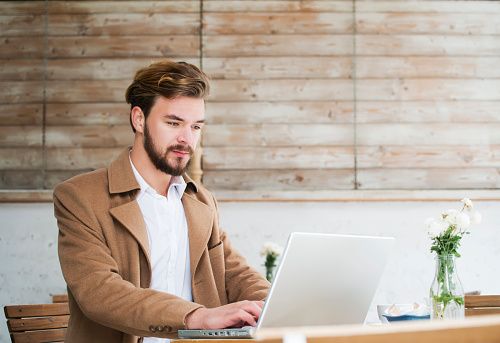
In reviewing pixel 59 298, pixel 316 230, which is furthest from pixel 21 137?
pixel 316 230

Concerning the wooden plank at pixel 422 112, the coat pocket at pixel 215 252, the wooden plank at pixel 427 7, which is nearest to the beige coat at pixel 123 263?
the coat pocket at pixel 215 252

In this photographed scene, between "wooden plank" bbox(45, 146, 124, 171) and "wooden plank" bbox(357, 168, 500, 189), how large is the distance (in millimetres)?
1621

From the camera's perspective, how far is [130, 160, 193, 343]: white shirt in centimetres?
175

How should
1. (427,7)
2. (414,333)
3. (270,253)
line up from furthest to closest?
(427,7), (270,253), (414,333)

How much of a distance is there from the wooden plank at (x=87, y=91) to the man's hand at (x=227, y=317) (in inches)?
99.4

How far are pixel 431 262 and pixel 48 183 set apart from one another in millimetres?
2467

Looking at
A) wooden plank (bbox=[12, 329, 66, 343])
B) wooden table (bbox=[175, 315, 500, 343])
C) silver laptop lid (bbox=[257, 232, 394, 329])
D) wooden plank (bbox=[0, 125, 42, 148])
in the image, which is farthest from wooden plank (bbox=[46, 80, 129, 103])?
wooden table (bbox=[175, 315, 500, 343])

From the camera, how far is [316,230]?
3.43 meters

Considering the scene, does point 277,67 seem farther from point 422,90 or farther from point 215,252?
point 215,252

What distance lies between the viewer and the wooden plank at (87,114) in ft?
11.7

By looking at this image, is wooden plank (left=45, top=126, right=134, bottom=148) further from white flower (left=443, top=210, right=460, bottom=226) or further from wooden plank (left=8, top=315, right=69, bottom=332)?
white flower (left=443, top=210, right=460, bottom=226)

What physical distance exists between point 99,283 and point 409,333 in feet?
3.45

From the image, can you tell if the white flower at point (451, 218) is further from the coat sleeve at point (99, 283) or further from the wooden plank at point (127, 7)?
the wooden plank at point (127, 7)

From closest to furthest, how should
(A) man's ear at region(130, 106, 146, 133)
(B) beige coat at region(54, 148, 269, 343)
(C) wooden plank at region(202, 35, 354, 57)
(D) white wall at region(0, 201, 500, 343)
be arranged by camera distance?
(B) beige coat at region(54, 148, 269, 343) < (A) man's ear at region(130, 106, 146, 133) < (D) white wall at region(0, 201, 500, 343) < (C) wooden plank at region(202, 35, 354, 57)
